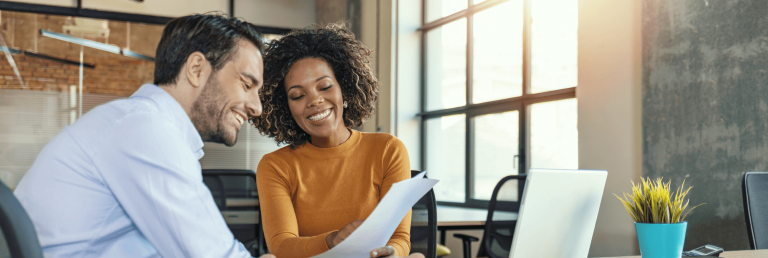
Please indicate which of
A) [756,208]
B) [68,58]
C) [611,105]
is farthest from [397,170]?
[68,58]

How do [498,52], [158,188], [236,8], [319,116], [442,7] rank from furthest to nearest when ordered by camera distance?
1. [236,8]
2. [442,7]
3. [498,52]
4. [319,116]
5. [158,188]

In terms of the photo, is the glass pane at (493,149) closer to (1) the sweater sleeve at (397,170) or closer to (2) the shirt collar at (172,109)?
(1) the sweater sleeve at (397,170)

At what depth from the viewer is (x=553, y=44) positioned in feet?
12.7

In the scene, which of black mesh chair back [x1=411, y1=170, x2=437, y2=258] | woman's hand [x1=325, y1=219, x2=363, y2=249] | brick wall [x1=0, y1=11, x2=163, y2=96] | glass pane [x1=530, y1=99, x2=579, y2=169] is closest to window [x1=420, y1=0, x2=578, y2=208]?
glass pane [x1=530, y1=99, x2=579, y2=169]

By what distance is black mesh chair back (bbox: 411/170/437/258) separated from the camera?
1599mm

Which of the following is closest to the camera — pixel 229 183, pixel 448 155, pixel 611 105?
pixel 229 183

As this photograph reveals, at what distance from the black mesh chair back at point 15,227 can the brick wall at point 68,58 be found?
5.26 metres

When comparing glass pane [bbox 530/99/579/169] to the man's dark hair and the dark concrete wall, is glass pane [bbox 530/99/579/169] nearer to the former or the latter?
the dark concrete wall

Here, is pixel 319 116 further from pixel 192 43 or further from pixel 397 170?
pixel 192 43

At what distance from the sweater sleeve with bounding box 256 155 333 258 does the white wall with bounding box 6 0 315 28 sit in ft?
14.0

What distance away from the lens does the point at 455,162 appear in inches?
197

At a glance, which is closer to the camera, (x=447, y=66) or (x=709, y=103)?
(x=709, y=103)

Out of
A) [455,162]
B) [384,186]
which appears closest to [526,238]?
[384,186]

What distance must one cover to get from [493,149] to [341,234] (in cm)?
350
